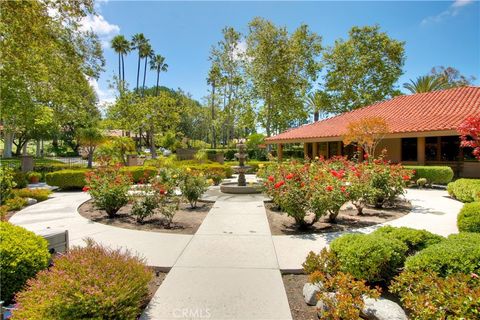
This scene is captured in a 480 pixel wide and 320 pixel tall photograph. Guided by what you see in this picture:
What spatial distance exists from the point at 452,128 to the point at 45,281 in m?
16.5

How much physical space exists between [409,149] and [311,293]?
18626 millimetres

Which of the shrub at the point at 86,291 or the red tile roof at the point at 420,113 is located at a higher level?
the red tile roof at the point at 420,113

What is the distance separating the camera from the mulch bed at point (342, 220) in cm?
687

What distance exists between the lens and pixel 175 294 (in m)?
3.81

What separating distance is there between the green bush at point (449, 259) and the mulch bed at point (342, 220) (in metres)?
3.19

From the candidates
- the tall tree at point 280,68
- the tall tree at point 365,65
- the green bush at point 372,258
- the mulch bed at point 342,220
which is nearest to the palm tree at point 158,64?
the tall tree at point 280,68

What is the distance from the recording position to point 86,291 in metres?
2.91

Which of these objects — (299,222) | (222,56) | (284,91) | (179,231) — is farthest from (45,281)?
(222,56)

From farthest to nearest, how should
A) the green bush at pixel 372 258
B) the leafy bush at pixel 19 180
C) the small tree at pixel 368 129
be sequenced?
the small tree at pixel 368 129
the leafy bush at pixel 19 180
the green bush at pixel 372 258

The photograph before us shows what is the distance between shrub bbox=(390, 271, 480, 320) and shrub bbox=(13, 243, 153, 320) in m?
2.83

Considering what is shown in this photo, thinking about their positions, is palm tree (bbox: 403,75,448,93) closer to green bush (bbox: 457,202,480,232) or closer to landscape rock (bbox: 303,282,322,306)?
green bush (bbox: 457,202,480,232)

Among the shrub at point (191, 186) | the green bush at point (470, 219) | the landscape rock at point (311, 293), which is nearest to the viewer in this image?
the landscape rock at point (311, 293)

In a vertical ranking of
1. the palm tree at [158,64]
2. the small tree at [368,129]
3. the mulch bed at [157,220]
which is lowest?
the mulch bed at [157,220]

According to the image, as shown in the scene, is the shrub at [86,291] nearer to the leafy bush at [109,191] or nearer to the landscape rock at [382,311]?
the landscape rock at [382,311]
